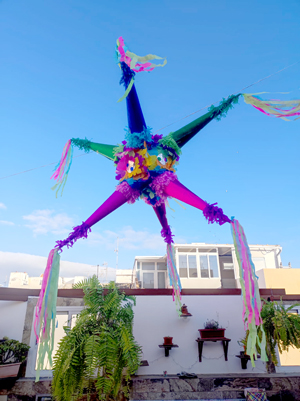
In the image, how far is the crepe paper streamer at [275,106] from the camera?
1.89 m

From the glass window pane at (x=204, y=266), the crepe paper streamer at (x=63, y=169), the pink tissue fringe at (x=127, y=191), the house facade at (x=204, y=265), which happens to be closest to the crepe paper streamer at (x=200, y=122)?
the pink tissue fringe at (x=127, y=191)

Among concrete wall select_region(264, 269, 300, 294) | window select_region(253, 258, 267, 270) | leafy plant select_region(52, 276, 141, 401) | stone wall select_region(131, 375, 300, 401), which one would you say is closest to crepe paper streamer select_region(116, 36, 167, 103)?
leafy plant select_region(52, 276, 141, 401)

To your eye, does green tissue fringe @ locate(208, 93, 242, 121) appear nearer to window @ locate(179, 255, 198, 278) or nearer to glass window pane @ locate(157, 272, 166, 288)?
window @ locate(179, 255, 198, 278)

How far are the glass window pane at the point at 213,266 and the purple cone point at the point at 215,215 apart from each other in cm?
767

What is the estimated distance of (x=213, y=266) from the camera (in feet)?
30.7

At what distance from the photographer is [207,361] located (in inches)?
166

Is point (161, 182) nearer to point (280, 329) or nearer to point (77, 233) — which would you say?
point (77, 233)

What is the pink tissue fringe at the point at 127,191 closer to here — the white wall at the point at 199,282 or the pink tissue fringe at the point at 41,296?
the pink tissue fringe at the point at 41,296

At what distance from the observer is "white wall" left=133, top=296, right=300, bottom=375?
164 inches

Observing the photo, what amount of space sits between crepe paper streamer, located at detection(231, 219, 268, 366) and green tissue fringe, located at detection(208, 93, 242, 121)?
2.39 ft

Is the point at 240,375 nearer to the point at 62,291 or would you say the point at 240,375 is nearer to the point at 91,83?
the point at 62,291

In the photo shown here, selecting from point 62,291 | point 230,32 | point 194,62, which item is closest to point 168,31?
point 194,62

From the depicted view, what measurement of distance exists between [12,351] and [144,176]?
3173 millimetres

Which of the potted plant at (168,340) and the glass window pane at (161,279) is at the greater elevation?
the glass window pane at (161,279)
